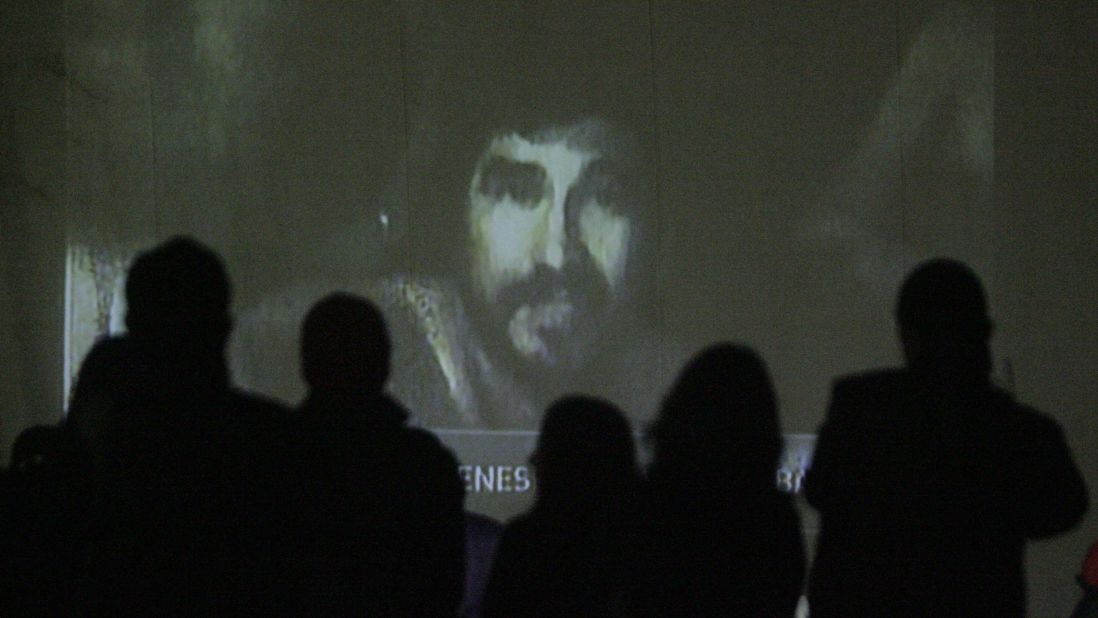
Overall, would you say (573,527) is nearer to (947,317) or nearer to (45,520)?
(947,317)

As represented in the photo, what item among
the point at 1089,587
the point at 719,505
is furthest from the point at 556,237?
the point at 719,505

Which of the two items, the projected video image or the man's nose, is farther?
the man's nose

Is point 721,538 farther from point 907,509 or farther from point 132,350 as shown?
point 132,350

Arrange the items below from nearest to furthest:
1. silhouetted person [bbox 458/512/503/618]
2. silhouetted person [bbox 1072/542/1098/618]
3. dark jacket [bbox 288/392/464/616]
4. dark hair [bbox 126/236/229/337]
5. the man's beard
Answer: dark hair [bbox 126/236/229/337], dark jacket [bbox 288/392/464/616], silhouetted person [bbox 458/512/503/618], silhouetted person [bbox 1072/542/1098/618], the man's beard

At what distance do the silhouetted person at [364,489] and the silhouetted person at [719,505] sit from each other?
0.43 m

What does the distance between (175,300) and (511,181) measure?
299cm

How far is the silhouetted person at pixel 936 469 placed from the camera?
3414 mm

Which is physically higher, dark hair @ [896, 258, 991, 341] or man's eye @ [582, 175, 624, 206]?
man's eye @ [582, 175, 624, 206]

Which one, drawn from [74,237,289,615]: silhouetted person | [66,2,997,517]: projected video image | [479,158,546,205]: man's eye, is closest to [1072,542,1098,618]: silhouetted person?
[66,2,997,517]: projected video image

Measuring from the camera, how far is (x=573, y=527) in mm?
3602

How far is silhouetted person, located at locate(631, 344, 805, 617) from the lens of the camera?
3473 mm

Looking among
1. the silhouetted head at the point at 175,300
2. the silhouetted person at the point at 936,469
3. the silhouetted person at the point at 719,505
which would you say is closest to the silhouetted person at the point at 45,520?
the silhouetted head at the point at 175,300

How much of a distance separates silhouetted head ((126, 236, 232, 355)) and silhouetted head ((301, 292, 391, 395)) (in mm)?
199

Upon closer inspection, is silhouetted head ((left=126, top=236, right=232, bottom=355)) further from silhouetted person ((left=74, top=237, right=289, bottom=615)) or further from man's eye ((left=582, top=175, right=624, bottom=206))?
man's eye ((left=582, top=175, right=624, bottom=206))
